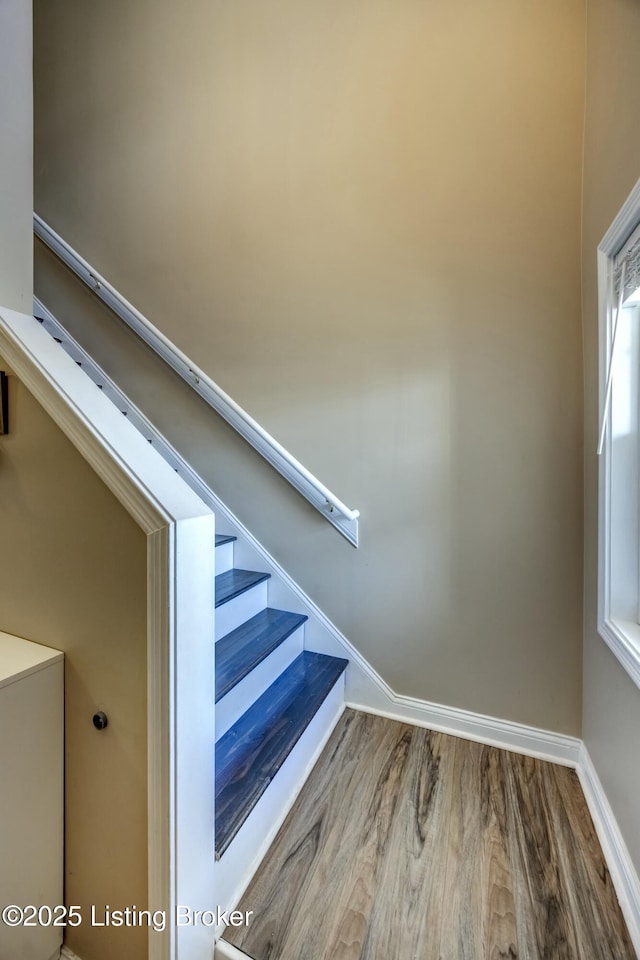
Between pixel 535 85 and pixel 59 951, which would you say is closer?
pixel 59 951

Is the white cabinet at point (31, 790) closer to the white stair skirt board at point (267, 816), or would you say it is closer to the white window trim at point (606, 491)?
the white stair skirt board at point (267, 816)

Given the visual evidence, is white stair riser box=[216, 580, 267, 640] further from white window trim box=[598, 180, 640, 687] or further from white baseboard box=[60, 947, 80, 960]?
white window trim box=[598, 180, 640, 687]

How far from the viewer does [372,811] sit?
1.26m

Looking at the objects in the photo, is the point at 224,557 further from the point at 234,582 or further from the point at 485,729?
the point at 485,729

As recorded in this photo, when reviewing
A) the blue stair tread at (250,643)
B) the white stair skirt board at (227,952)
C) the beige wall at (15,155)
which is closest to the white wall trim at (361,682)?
the blue stair tread at (250,643)

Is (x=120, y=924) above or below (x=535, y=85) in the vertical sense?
below

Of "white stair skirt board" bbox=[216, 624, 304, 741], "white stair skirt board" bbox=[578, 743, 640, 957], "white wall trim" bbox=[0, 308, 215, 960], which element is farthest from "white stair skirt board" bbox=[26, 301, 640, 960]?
"white wall trim" bbox=[0, 308, 215, 960]

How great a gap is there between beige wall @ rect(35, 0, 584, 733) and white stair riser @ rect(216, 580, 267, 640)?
0.77 feet

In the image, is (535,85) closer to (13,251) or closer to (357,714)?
(13,251)

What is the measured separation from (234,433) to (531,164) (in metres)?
1.68

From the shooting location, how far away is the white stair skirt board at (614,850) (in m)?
0.97

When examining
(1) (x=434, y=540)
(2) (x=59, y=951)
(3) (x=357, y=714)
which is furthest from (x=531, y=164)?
(2) (x=59, y=951)

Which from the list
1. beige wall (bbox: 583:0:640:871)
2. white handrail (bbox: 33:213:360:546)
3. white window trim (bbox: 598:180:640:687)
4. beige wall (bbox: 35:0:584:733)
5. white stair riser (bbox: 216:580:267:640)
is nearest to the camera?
beige wall (bbox: 583:0:640:871)

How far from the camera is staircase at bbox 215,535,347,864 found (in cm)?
113
